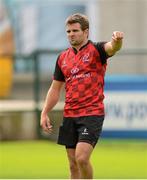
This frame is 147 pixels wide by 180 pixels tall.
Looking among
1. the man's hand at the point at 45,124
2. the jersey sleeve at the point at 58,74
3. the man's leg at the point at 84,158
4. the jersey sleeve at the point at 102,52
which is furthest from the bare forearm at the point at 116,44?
the man's hand at the point at 45,124

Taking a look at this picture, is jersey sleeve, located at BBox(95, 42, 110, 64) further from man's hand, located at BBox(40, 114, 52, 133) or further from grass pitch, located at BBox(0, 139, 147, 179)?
grass pitch, located at BBox(0, 139, 147, 179)

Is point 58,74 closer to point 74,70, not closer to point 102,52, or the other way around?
point 74,70

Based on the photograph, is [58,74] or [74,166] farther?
[58,74]

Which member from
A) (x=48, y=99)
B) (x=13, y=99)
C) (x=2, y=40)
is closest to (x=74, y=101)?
(x=48, y=99)

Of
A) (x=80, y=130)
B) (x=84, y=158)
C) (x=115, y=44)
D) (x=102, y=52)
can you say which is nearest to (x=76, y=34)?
(x=102, y=52)

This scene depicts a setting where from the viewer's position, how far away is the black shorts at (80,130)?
954 cm

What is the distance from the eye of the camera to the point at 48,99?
32.9 feet

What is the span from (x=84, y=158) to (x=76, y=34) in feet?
4.36

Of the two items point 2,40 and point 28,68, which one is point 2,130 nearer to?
point 28,68

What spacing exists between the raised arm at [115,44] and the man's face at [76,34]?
0.91 ft

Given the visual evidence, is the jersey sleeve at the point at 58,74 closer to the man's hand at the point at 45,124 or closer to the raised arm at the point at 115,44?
the man's hand at the point at 45,124

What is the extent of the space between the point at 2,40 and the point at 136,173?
1325cm

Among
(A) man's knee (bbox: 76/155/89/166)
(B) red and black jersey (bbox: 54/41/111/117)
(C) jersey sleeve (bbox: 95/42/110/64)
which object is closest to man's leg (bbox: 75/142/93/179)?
(A) man's knee (bbox: 76/155/89/166)

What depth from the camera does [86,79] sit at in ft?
31.6
